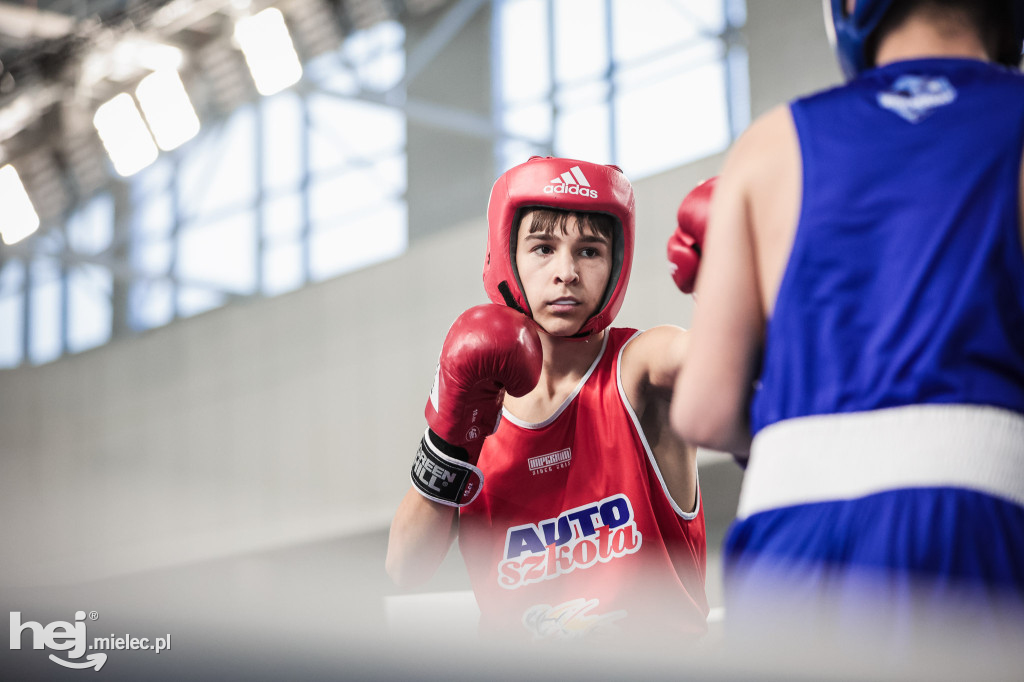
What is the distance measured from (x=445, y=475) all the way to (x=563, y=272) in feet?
1.62

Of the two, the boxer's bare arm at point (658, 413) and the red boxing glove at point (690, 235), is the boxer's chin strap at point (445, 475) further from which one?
the red boxing glove at point (690, 235)

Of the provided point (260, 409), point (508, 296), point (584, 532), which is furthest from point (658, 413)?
point (260, 409)

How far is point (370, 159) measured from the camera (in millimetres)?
12062

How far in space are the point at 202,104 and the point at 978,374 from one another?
13.5 metres

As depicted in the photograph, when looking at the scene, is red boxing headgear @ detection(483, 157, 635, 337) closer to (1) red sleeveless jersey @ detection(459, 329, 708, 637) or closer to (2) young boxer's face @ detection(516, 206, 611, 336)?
(2) young boxer's face @ detection(516, 206, 611, 336)

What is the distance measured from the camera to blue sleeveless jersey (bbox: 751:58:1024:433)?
1.10 metres

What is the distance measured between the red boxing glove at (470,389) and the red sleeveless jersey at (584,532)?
0.16 meters

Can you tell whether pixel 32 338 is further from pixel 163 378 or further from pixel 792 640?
pixel 792 640

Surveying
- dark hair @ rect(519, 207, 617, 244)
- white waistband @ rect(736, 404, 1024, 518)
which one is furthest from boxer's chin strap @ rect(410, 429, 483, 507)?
white waistband @ rect(736, 404, 1024, 518)

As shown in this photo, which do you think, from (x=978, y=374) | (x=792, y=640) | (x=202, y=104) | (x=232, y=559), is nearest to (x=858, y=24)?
(x=978, y=374)

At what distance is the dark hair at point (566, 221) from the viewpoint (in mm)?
2283

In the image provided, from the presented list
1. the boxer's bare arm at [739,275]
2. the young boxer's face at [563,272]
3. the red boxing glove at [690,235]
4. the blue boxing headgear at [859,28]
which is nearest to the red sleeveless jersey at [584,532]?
the young boxer's face at [563,272]

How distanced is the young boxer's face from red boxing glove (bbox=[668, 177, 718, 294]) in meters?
0.55

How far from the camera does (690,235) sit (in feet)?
5.43
